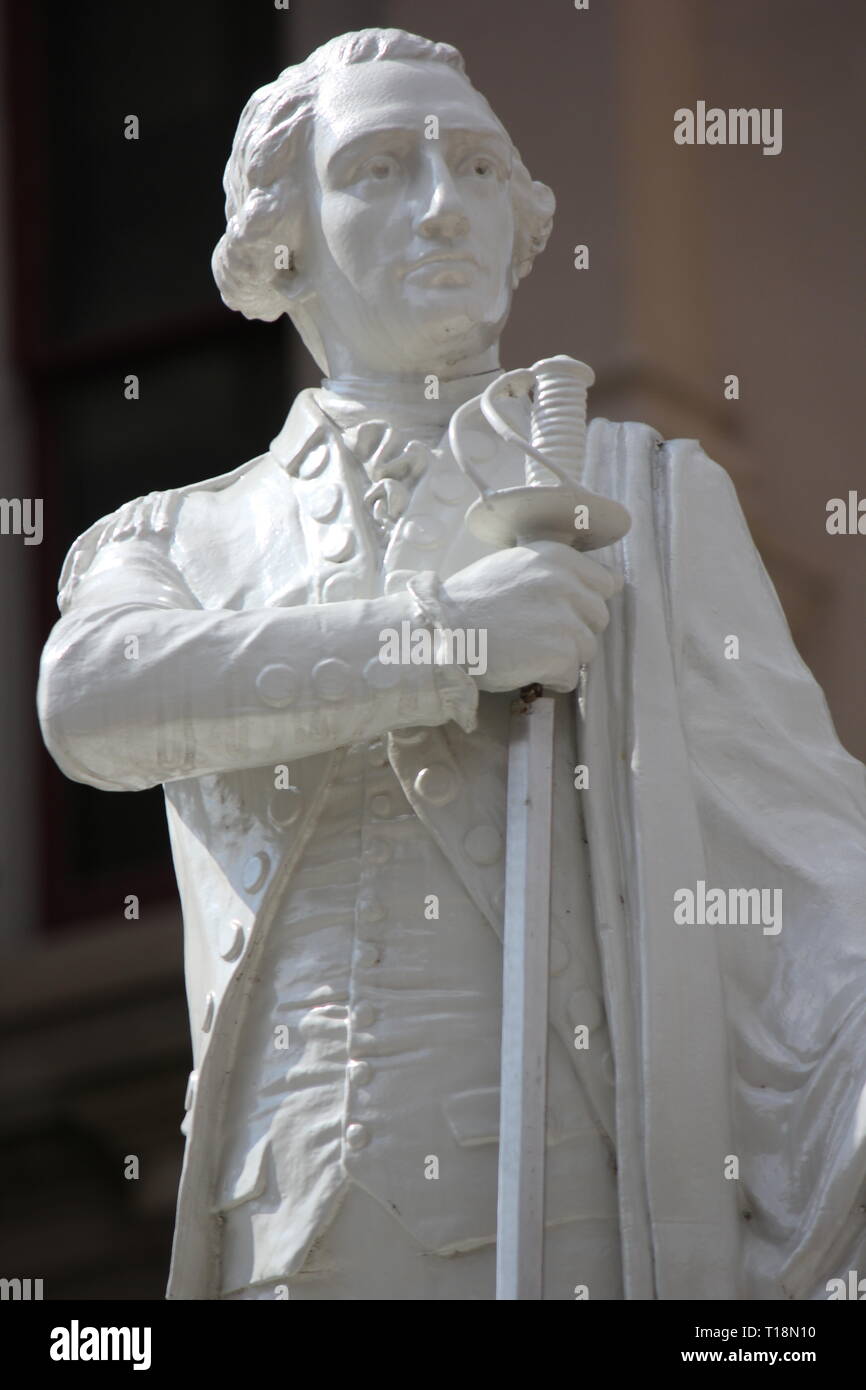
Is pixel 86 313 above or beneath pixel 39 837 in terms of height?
above

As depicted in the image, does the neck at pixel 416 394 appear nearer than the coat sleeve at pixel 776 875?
No

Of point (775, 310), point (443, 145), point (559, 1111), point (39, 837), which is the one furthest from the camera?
point (39, 837)

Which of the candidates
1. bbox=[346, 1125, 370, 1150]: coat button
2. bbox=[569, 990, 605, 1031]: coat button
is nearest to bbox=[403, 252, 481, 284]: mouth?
bbox=[569, 990, 605, 1031]: coat button

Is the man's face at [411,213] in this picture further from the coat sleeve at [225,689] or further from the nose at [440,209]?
the coat sleeve at [225,689]

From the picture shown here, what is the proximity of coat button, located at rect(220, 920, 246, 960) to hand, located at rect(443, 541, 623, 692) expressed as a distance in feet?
1.22

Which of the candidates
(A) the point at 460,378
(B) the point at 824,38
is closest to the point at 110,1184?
(B) the point at 824,38

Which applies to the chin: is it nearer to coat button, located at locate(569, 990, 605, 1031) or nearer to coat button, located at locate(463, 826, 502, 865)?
coat button, located at locate(463, 826, 502, 865)

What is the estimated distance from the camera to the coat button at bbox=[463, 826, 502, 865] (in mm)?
4910

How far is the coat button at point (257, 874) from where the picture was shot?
495 cm

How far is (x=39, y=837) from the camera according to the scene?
964 centimetres

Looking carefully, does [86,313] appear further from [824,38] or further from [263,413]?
[824,38]

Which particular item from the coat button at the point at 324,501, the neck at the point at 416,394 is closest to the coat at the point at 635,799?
the coat button at the point at 324,501

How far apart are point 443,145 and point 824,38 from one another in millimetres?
3641

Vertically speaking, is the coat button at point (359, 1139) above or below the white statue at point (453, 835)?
below
